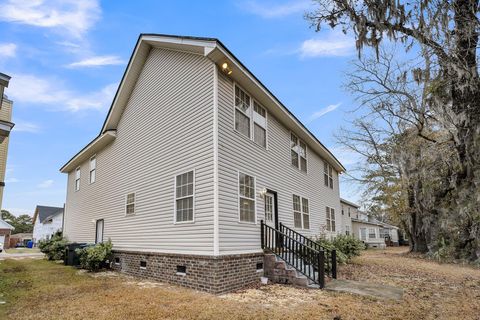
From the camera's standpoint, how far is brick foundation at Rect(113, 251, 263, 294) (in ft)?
24.1

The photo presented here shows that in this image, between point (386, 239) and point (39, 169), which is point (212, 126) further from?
point (386, 239)

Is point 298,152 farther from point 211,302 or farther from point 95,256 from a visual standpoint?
point 95,256

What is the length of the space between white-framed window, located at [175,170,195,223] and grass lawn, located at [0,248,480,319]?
1.85m

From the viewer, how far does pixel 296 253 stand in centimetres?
896

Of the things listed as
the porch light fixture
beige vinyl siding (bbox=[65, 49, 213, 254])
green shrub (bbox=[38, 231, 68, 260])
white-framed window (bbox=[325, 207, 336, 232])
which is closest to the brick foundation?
beige vinyl siding (bbox=[65, 49, 213, 254])

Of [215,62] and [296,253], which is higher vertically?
[215,62]

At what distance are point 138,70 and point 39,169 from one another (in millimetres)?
18896

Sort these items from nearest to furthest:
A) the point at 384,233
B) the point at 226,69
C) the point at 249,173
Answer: the point at 226,69 → the point at 249,173 → the point at 384,233

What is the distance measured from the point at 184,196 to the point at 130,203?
3774mm

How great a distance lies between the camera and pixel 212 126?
8188 millimetres

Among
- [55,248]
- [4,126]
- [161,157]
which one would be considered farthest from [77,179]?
[4,126]

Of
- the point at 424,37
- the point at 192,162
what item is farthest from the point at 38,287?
the point at 424,37

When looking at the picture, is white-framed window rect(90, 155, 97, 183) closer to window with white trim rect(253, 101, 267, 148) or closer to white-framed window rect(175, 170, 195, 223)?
white-framed window rect(175, 170, 195, 223)

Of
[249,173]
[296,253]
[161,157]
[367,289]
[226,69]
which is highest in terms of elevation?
[226,69]
